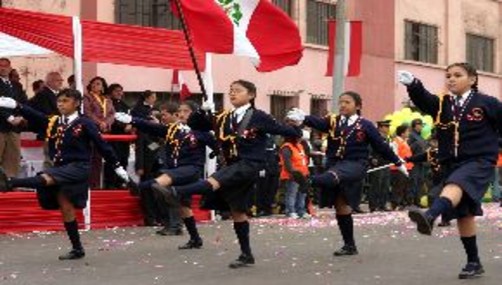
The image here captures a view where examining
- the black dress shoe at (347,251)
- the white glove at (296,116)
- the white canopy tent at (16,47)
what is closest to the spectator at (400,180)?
the white canopy tent at (16,47)

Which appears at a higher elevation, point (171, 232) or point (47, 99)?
point (47, 99)

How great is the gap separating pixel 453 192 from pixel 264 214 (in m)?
9.62

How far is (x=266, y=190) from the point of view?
1797 centimetres

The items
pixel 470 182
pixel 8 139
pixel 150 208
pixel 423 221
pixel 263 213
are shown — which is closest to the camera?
pixel 423 221

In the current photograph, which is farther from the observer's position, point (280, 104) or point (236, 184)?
→ point (280, 104)

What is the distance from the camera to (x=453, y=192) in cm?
859

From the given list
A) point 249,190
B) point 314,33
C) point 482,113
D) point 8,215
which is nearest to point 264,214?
point 8,215

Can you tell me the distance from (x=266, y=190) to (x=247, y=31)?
525 cm

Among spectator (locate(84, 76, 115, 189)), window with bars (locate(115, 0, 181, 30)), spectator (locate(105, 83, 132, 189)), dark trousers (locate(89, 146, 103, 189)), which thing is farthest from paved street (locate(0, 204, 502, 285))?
window with bars (locate(115, 0, 181, 30))

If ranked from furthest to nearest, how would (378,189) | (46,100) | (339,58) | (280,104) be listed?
1. (280,104)
2. (378,189)
3. (339,58)
4. (46,100)

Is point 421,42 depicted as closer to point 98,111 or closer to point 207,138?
point 98,111

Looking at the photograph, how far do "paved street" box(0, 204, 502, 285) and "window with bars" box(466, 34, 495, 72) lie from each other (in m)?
22.0

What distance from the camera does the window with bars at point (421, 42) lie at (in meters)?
33.1

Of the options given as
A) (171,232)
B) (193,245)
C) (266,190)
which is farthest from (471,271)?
(266,190)
